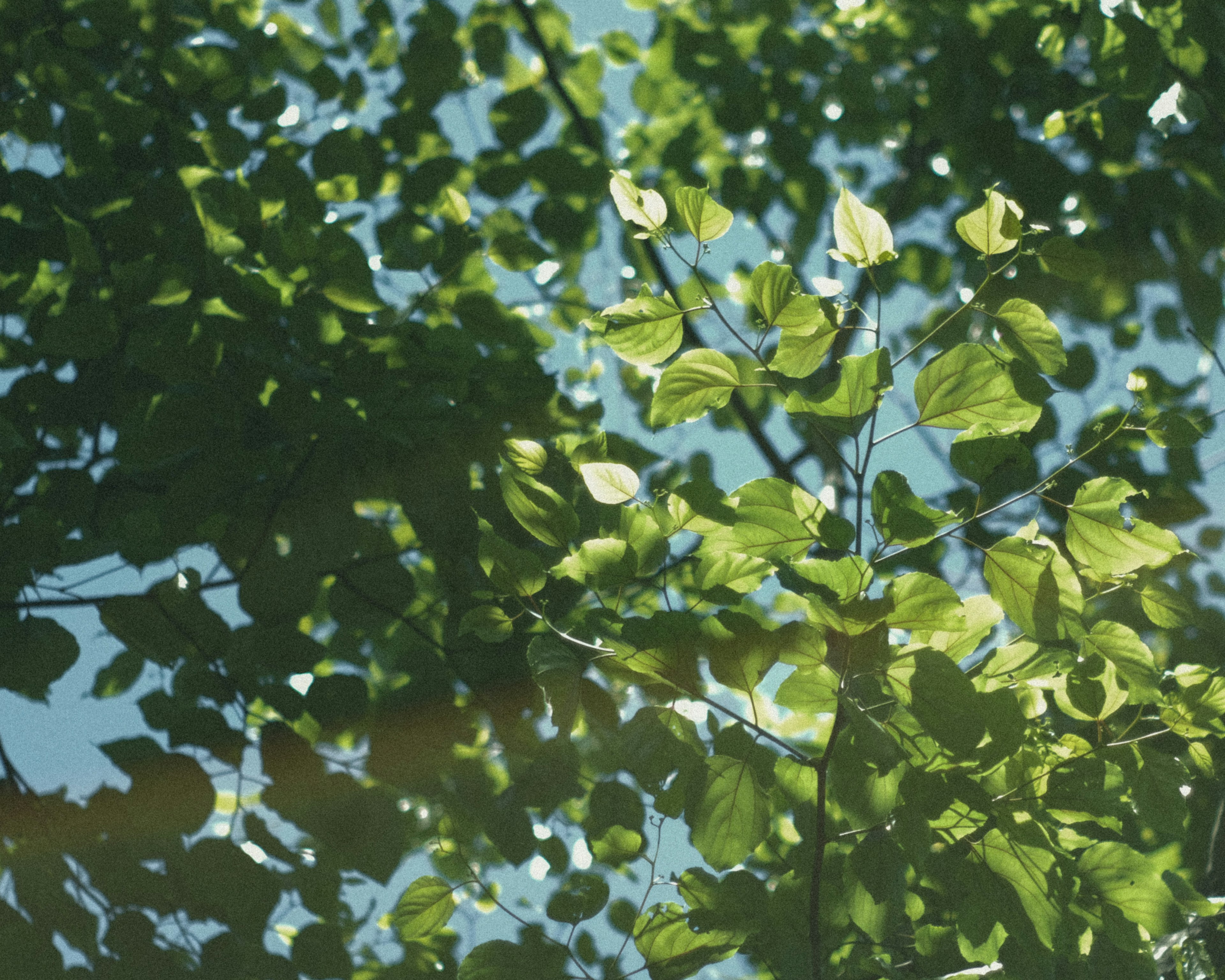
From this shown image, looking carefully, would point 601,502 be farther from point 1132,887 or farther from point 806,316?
point 1132,887

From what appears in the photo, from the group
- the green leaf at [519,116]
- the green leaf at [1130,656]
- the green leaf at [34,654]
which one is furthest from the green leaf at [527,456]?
the green leaf at [519,116]

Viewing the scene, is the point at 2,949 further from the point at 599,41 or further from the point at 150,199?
the point at 599,41

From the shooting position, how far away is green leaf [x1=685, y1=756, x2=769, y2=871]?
878 mm

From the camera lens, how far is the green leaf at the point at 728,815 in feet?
2.88

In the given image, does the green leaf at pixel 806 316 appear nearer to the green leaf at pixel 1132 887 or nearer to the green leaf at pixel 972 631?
the green leaf at pixel 972 631

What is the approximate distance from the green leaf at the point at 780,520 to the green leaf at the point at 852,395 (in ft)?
0.24

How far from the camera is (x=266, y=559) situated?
4.62 feet

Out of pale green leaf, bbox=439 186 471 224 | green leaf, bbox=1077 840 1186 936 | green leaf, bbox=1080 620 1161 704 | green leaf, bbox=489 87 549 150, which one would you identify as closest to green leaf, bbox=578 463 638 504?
green leaf, bbox=1080 620 1161 704

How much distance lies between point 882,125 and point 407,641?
2.09 metres

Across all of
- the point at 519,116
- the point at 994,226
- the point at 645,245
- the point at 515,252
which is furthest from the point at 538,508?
the point at 645,245

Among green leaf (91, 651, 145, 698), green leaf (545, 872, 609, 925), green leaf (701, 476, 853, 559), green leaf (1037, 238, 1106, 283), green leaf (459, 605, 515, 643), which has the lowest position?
green leaf (545, 872, 609, 925)

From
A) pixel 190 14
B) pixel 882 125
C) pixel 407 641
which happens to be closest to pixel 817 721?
pixel 407 641

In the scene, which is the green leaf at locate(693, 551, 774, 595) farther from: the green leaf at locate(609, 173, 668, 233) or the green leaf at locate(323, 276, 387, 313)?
the green leaf at locate(323, 276, 387, 313)

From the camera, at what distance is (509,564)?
0.96 metres
